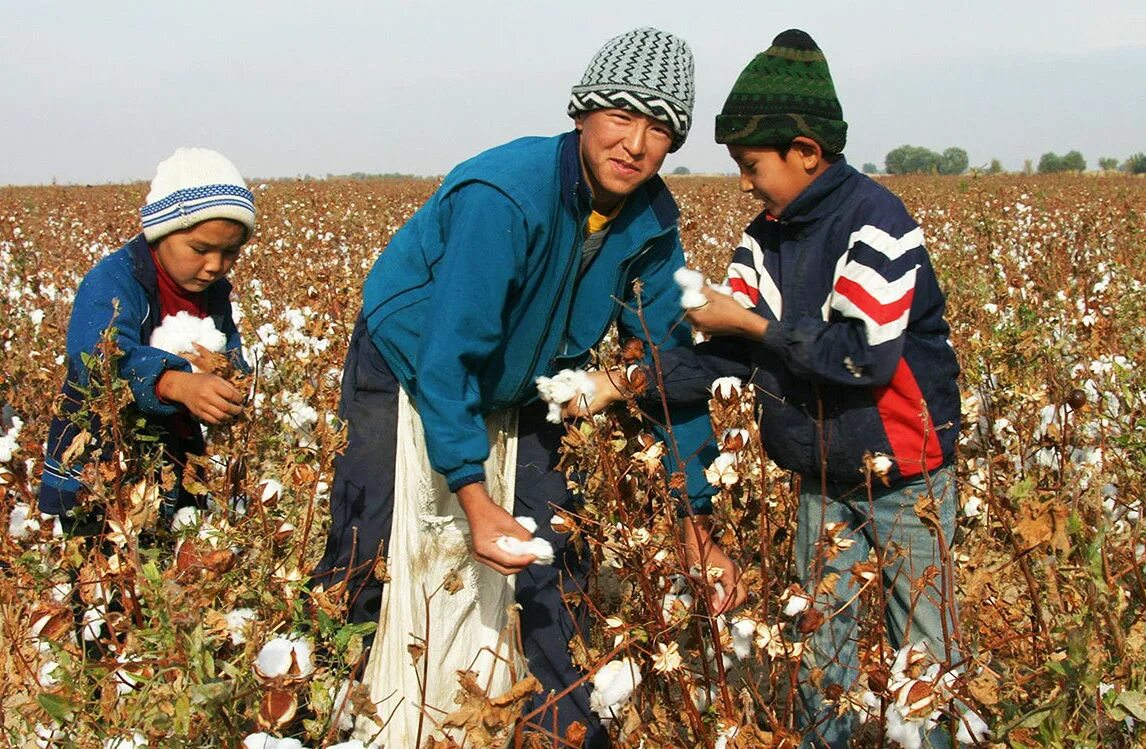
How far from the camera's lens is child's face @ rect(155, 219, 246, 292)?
7.55 feet

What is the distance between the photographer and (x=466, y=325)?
5.73 feet

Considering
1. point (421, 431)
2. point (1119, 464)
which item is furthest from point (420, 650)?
point (1119, 464)

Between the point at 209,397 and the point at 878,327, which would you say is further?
the point at 209,397

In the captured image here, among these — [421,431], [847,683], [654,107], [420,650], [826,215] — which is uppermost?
[654,107]

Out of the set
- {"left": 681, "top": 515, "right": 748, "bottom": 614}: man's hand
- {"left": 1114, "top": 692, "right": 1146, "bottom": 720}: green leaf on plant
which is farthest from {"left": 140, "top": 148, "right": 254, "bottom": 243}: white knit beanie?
{"left": 1114, "top": 692, "right": 1146, "bottom": 720}: green leaf on plant

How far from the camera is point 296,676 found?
1.34m

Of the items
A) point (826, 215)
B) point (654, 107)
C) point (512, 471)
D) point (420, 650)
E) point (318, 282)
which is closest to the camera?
point (420, 650)

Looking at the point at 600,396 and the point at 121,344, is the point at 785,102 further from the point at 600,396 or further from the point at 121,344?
the point at 121,344

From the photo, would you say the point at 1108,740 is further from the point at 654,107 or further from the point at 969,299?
the point at 969,299

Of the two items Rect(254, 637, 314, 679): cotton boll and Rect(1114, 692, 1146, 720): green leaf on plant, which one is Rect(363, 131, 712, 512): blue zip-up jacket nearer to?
Rect(254, 637, 314, 679): cotton boll

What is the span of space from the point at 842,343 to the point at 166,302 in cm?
150

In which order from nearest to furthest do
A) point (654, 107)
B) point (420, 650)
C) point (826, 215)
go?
point (420, 650), point (654, 107), point (826, 215)

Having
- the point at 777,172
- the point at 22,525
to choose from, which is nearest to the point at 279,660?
the point at 777,172

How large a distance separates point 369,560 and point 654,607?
2.10 ft
